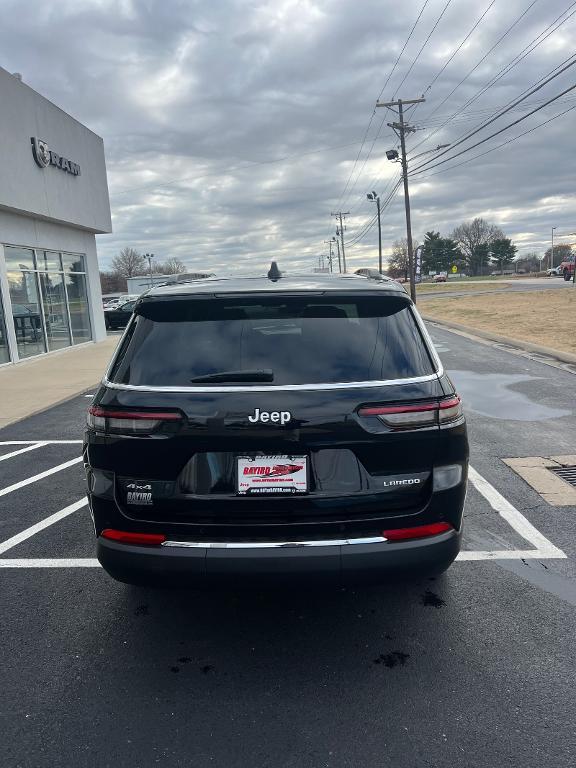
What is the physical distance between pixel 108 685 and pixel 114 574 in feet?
1.62

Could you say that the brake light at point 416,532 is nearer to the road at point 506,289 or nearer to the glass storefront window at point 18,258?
the glass storefront window at point 18,258

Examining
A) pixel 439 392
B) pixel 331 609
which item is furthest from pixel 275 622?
pixel 439 392

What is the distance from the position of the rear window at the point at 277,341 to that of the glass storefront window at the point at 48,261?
1629cm

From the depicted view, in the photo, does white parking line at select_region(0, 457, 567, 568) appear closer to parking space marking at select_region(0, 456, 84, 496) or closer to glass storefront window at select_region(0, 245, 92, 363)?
parking space marking at select_region(0, 456, 84, 496)

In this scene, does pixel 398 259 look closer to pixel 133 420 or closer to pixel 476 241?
pixel 476 241

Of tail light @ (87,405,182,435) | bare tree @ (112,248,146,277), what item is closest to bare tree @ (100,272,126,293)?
bare tree @ (112,248,146,277)

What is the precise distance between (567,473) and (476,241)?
123 metres

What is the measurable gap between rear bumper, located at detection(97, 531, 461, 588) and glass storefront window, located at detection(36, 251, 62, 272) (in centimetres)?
1674

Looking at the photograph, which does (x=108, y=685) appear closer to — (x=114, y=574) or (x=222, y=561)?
(x=114, y=574)

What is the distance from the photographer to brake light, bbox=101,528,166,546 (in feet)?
8.68

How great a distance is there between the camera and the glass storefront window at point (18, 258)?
1545cm

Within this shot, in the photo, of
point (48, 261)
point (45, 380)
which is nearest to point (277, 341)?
point (45, 380)

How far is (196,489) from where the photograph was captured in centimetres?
258

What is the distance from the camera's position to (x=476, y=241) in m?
119
